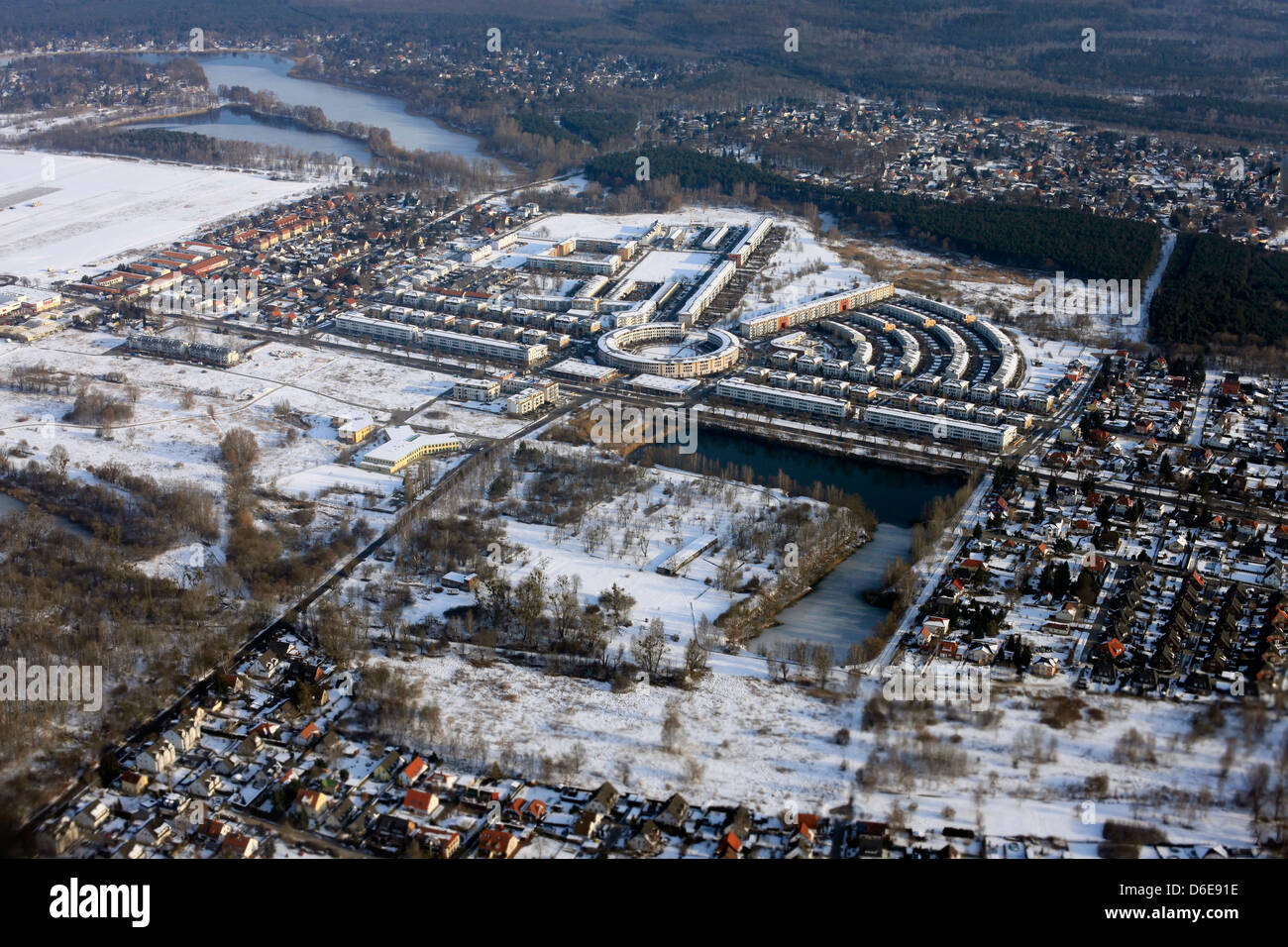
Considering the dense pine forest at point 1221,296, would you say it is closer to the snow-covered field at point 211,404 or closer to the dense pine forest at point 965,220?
the dense pine forest at point 965,220

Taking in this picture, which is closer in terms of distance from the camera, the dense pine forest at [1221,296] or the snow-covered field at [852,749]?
the snow-covered field at [852,749]

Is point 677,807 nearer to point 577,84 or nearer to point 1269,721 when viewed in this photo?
point 1269,721

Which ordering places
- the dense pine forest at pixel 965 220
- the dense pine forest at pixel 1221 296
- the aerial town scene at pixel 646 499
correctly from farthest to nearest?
the dense pine forest at pixel 965 220 < the dense pine forest at pixel 1221 296 < the aerial town scene at pixel 646 499

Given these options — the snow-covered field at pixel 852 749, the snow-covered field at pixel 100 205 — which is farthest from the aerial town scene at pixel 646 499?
the snow-covered field at pixel 100 205

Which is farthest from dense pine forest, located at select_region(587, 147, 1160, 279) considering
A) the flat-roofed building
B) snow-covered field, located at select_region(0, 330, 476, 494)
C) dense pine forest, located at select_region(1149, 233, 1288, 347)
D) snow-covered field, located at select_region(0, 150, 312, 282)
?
the flat-roofed building

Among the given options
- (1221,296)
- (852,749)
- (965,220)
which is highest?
(965,220)

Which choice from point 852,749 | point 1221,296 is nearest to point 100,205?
point 1221,296

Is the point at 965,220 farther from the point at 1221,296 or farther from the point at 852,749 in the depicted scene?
the point at 852,749

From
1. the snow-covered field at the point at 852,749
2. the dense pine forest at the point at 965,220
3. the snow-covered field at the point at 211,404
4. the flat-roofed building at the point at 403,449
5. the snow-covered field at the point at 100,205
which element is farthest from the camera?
the snow-covered field at the point at 100,205
